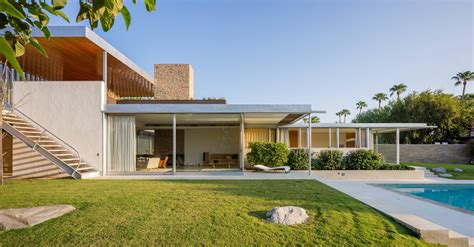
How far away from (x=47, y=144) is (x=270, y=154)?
31.8 ft

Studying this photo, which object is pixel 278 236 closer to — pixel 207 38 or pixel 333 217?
pixel 333 217

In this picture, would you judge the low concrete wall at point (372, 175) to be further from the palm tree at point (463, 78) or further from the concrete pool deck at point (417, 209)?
the palm tree at point (463, 78)

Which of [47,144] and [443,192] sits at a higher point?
[47,144]

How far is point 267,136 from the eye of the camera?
19141 mm

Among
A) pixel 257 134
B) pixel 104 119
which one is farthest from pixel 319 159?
pixel 104 119

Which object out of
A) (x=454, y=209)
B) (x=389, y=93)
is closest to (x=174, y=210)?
(x=454, y=209)

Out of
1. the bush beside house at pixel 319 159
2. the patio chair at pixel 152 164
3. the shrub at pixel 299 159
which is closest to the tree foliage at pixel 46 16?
the patio chair at pixel 152 164

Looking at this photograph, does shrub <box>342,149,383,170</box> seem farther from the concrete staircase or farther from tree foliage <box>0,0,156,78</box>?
tree foliage <box>0,0,156,78</box>

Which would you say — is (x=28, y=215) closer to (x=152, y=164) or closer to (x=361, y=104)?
(x=152, y=164)

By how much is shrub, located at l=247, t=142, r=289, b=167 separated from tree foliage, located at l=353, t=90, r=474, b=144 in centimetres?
2272

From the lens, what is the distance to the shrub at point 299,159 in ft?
50.2

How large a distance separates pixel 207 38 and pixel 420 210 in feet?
48.8

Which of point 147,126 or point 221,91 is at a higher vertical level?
point 221,91

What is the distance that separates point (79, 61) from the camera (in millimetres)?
14812
